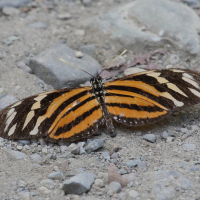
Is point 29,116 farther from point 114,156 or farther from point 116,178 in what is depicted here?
point 116,178

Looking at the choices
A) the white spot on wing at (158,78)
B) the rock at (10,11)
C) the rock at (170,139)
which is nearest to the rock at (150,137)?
the rock at (170,139)

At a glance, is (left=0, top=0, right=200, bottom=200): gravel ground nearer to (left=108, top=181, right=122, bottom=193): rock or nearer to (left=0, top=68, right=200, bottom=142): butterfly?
(left=108, top=181, right=122, bottom=193): rock

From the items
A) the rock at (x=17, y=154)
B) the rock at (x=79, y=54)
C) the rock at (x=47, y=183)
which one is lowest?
the rock at (x=17, y=154)

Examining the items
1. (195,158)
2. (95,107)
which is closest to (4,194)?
(95,107)

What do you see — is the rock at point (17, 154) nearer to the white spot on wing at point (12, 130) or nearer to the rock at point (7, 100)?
the white spot on wing at point (12, 130)

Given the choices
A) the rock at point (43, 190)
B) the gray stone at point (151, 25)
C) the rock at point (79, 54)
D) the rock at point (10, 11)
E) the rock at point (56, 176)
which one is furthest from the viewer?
the rock at point (10, 11)

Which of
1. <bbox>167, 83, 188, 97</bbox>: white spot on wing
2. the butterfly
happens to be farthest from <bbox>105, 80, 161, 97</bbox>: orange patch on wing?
<bbox>167, 83, 188, 97</bbox>: white spot on wing

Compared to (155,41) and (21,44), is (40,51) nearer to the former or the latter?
(21,44)
